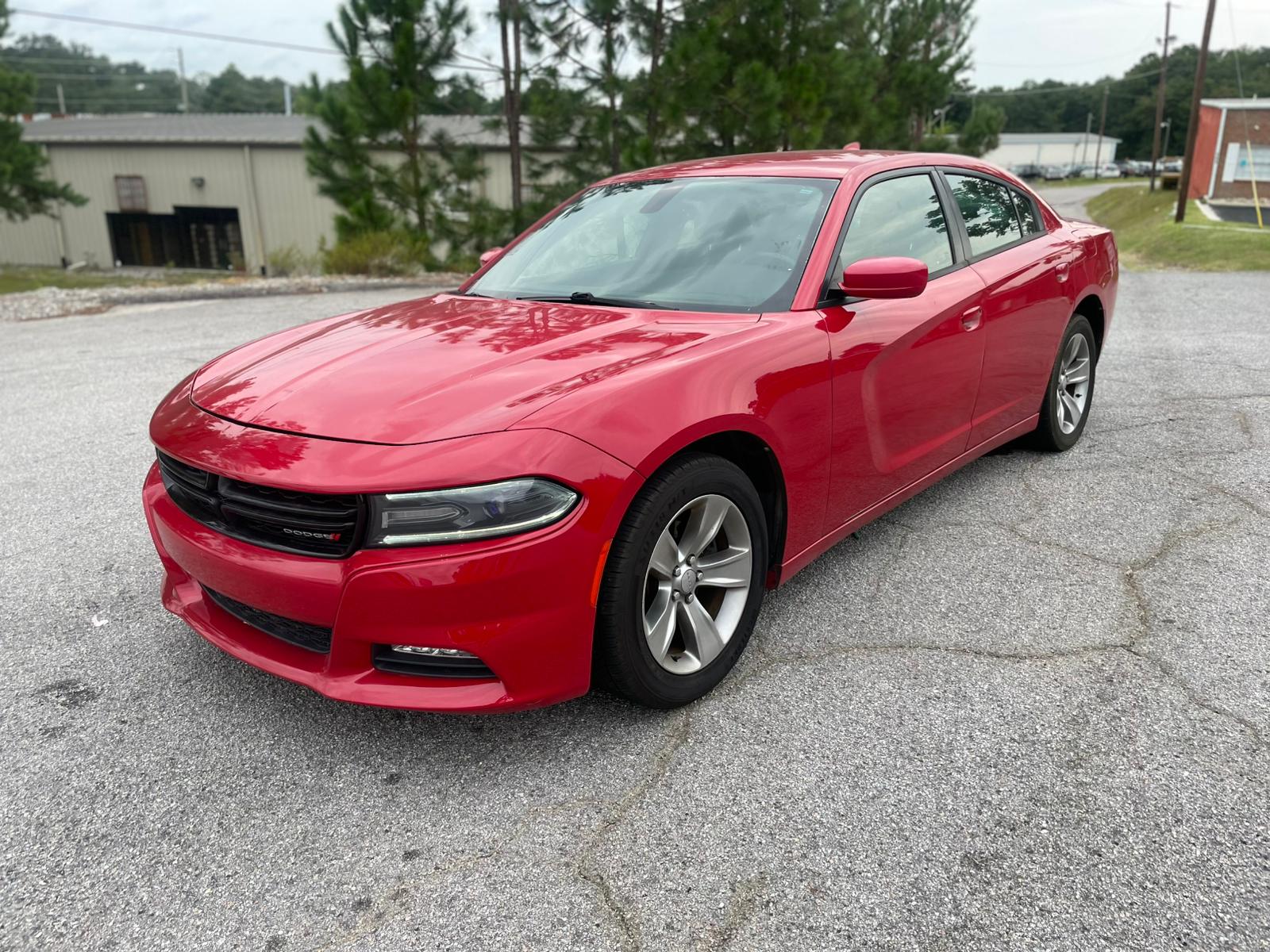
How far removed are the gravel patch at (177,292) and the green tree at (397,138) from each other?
138cm

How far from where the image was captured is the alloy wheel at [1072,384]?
4.75 m

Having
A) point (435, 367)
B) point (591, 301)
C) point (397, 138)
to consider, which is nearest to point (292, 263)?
point (397, 138)

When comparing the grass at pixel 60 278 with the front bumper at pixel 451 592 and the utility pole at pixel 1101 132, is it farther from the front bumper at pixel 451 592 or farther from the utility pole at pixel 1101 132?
the utility pole at pixel 1101 132

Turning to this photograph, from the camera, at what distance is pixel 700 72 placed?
1483 centimetres

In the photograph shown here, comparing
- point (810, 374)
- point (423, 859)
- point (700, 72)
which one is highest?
point (700, 72)

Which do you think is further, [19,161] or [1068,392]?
[19,161]

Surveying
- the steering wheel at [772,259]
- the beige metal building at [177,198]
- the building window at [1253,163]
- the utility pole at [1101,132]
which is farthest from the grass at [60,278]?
the utility pole at [1101,132]

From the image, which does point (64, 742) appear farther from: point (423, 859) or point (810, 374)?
point (810, 374)

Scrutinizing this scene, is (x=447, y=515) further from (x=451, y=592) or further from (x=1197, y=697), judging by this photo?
(x=1197, y=697)

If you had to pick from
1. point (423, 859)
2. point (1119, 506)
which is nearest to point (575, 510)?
point (423, 859)

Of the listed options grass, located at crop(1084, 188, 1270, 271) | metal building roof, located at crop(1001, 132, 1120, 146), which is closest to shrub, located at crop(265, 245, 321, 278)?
grass, located at crop(1084, 188, 1270, 271)

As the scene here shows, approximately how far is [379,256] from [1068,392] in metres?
11.8

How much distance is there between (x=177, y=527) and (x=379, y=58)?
14.1 m

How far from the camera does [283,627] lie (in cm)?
Answer: 245
